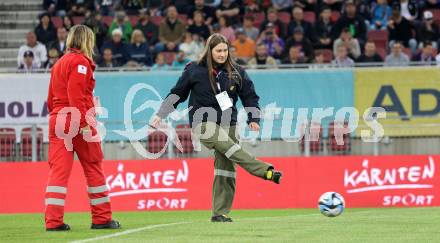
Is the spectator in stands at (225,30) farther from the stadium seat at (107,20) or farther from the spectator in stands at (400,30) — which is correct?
the spectator in stands at (400,30)

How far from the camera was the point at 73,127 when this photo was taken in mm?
13023

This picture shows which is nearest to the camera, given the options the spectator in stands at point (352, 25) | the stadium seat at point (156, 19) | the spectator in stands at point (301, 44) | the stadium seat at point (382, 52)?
the spectator in stands at point (301, 44)

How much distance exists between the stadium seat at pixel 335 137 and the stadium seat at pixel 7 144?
18.2 ft

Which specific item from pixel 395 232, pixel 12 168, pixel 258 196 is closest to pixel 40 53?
pixel 12 168

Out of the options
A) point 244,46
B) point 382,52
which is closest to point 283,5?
point 244,46

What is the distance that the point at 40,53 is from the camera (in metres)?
25.0

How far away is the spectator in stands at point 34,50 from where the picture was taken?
81.2ft

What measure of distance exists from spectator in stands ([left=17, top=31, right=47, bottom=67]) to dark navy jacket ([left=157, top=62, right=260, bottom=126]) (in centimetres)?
1118

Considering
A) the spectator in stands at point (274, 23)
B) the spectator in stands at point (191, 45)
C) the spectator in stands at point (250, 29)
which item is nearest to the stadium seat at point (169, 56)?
the spectator in stands at point (191, 45)

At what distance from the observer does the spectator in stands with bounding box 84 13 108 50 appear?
2608cm

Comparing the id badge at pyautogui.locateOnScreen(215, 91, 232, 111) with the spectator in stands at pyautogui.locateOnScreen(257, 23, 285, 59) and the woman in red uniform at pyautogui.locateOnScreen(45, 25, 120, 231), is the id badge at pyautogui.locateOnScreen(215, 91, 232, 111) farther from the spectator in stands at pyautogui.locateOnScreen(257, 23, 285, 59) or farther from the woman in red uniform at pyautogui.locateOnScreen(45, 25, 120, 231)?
the spectator in stands at pyautogui.locateOnScreen(257, 23, 285, 59)

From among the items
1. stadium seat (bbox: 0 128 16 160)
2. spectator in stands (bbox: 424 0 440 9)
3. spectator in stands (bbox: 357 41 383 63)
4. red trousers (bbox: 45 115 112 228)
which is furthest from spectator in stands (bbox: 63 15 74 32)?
red trousers (bbox: 45 115 112 228)

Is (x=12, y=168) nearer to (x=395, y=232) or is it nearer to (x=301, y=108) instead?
(x=301, y=108)

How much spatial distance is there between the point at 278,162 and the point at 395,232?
840cm
